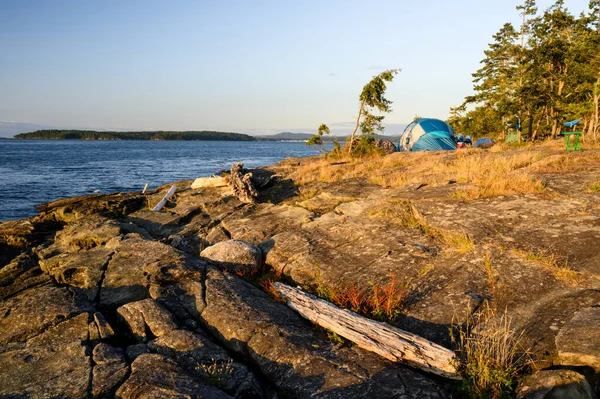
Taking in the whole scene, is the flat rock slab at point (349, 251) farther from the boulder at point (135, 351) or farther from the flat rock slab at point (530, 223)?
the boulder at point (135, 351)

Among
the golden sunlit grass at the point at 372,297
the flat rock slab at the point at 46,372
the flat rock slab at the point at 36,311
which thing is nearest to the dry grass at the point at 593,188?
the golden sunlit grass at the point at 372,297

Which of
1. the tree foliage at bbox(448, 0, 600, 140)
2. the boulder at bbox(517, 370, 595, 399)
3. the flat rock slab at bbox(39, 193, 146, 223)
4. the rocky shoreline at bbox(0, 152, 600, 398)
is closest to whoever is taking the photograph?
the boulder at bbox(517, 370, 595, 399)

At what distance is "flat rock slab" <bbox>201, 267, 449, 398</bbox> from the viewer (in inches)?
217

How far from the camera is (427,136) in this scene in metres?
33.9

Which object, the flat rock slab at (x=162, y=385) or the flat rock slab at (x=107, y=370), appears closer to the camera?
the flat rock slab at (x=162, y=385)

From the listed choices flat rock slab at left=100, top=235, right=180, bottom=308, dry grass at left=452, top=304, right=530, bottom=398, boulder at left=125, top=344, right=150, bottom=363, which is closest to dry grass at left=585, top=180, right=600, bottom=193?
dry grass at left=452, top=304, right=530, bottom=398

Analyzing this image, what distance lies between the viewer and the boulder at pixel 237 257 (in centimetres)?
1066

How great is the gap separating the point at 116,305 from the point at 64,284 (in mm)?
2347

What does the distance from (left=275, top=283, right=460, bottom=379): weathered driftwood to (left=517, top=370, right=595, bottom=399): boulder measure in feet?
3.06

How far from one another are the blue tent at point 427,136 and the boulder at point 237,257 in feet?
85.8

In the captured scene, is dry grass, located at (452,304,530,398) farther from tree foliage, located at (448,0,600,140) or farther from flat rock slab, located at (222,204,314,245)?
tree foliage, located at (448,0,600,140)

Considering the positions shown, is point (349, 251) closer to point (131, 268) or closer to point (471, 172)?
point (131, 268)

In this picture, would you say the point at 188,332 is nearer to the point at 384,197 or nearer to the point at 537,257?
the point at 537,257

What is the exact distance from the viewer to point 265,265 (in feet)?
36.6
